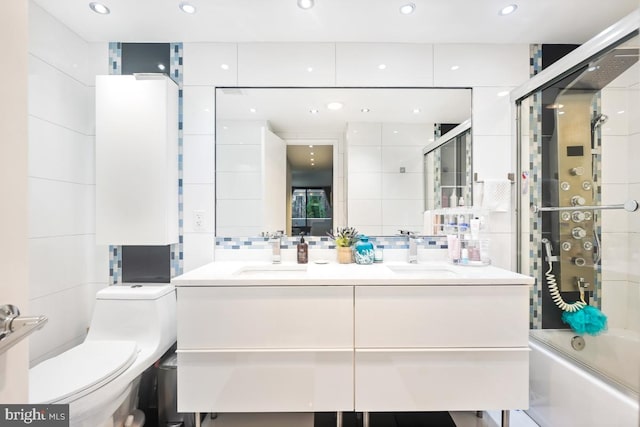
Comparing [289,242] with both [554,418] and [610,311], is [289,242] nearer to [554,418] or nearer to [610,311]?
[554,418]

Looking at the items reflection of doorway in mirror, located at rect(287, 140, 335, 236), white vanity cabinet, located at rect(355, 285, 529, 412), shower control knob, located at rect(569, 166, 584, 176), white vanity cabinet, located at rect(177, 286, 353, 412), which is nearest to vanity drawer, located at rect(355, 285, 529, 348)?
white vanity cabinet, located at rect(355, 285, 529, 412)

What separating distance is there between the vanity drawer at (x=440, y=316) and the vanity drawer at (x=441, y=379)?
0.05 metres

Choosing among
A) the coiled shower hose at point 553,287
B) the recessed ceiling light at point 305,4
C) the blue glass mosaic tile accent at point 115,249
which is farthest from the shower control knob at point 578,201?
the blue glass mosaic tile accent at point 115,249

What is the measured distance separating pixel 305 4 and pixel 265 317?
153cm

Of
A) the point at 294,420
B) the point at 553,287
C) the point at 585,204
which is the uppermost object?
the point at 585,204

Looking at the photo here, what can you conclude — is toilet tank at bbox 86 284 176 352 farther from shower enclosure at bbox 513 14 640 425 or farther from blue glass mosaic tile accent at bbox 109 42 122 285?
shower enclosure at bbox 513 14 640 425

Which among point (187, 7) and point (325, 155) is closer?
point (187, 7)

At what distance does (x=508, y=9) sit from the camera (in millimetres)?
1505

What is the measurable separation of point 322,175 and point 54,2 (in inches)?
63.5

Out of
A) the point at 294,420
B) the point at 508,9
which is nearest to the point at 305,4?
the point at 508,9

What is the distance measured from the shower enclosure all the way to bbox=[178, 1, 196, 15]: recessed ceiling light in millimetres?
1864

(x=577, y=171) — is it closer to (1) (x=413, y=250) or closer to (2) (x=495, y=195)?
(2) (x=495, y=195)

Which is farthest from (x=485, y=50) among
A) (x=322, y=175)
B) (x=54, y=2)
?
(x=54, y=2)

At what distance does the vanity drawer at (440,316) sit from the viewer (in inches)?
Result: 51.6
